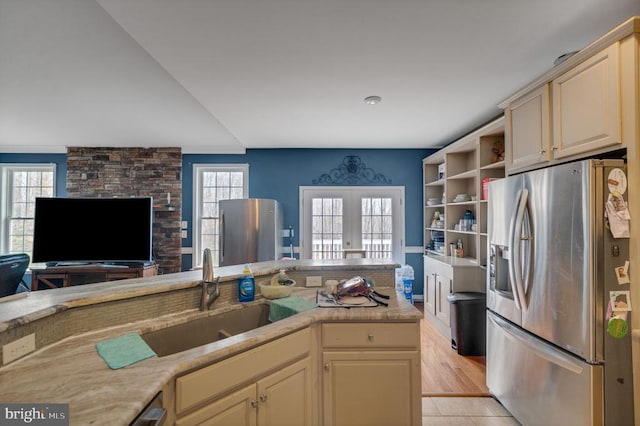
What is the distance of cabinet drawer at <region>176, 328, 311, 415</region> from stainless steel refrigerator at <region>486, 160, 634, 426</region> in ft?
4.57

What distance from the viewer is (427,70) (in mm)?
2121

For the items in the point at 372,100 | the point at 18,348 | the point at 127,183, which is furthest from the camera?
the point at 127,183

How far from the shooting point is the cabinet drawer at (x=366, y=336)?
1.55m

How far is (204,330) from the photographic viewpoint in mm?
1559

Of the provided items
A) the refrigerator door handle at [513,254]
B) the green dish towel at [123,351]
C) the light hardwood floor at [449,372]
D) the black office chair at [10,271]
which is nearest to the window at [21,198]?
the black office chair at [10,271]

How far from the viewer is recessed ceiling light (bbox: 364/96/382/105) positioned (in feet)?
8.53

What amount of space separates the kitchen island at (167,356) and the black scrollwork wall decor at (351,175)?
283 centimetres

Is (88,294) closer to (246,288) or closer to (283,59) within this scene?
(246,288)

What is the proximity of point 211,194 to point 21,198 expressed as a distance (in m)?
3.11

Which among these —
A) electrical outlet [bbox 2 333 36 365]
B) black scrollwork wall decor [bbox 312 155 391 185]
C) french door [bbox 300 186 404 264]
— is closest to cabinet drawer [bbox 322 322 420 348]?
electrical outlet [bbox 2 333 36 365]

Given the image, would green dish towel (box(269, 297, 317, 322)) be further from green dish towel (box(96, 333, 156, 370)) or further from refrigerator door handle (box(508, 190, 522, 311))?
refrigerator door handle (box(508, 190, 522, 311))

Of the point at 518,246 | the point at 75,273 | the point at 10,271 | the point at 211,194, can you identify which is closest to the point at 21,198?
the point at 75,273

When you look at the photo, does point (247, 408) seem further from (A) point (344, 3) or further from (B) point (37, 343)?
(A) point (344, 3)

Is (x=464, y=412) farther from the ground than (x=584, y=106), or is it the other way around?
(x=584, y=106)
